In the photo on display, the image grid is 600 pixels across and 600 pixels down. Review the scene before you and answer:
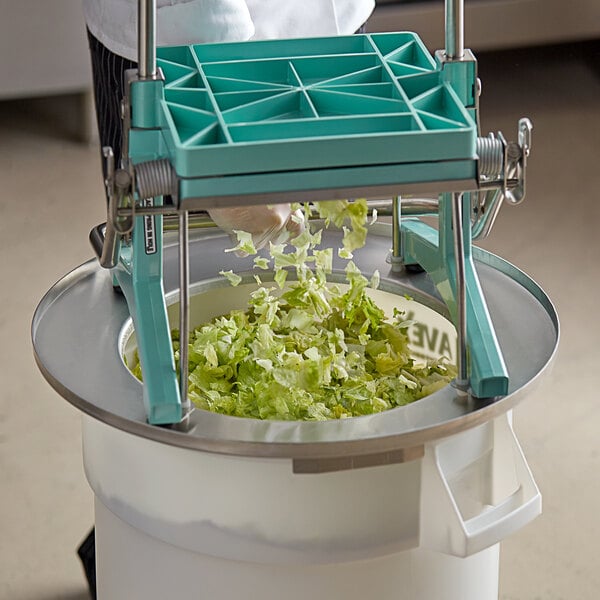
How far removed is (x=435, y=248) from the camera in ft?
3.61

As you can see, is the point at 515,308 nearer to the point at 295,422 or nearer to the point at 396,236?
the point at 396,236

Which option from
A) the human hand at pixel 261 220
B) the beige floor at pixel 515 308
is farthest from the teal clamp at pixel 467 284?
the beige floor at pixel 515 308

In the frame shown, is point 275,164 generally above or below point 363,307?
above

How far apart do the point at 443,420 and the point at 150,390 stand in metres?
0.24

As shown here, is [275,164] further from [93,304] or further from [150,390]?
[93,304]

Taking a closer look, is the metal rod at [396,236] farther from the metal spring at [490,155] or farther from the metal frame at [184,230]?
the metal spring at [490,155]

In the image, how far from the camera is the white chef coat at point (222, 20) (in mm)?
1156

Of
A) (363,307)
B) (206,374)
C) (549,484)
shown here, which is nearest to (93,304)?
(206,374)

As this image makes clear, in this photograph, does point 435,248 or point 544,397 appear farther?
point 544,397

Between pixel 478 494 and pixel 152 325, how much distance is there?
1.08 ft

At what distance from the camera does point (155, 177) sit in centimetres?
81

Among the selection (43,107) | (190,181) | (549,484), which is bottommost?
(549,484)

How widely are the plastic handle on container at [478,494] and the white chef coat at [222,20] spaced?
0.48 meters

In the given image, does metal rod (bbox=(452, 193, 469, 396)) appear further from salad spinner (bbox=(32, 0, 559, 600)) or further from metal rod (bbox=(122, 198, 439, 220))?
metal rod (bbox=(122, 198, 439, 220))
